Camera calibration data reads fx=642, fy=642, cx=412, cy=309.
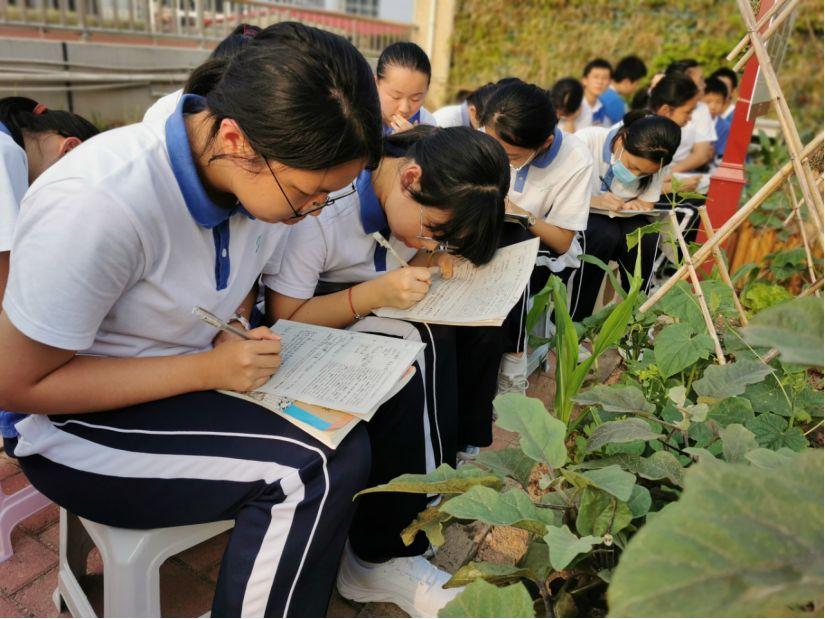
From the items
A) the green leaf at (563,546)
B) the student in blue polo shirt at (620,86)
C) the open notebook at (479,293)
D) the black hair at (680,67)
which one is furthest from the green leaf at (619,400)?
the student in blue polo shirt at (620,86)

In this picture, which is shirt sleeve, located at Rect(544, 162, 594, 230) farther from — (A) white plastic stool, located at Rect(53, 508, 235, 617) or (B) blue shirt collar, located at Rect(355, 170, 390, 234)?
(A) white plastic stool, located at Rect(53, 508, 235, 617)

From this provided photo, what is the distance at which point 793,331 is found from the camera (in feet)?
1.86

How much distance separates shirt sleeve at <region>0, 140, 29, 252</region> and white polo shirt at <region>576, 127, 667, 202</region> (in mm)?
2370

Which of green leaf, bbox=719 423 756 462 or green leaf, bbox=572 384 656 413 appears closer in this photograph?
green leaf, bbox=719 423 756 462

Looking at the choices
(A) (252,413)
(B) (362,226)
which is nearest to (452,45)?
(B) (362,226)

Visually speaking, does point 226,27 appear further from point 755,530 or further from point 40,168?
point 755,530

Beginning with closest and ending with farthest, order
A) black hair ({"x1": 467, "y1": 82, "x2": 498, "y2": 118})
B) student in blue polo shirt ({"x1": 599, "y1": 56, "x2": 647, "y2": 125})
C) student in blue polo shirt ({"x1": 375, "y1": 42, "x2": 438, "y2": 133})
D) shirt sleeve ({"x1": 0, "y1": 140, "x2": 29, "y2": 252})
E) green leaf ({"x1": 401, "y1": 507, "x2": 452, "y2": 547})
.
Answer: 1. green leaf ({"x1": 401, "y1": 507, "x2": 452, "y2": 547})
2. shirt sleeve ({"x1": 0, "y1": 140, "x2": 29, "y2": 252})
3. black hair ({"x1": 467, "y1": 82, "x2": 498, "y2": 118})
4. student in blue polo shirt ({"x1": 375, "y1": 42, "x2": 438, "y2": 133})
5. student in blue polo shirt ({"x1": 599, "y1": 56, "x2": 647, "y2": 125})

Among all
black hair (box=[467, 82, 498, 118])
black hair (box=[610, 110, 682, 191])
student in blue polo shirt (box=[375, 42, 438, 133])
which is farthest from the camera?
black hair (box=[610, 110, 682, 191])

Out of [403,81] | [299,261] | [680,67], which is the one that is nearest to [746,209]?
[299,261]

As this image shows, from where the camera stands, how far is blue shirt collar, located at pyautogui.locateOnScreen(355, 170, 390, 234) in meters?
1.70

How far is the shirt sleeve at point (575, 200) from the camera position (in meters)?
2.60

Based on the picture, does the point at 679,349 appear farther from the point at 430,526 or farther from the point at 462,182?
the point at 430,526

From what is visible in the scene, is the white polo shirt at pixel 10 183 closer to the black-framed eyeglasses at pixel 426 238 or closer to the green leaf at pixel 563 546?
the black-framed eyeglasses at pixel 426 238

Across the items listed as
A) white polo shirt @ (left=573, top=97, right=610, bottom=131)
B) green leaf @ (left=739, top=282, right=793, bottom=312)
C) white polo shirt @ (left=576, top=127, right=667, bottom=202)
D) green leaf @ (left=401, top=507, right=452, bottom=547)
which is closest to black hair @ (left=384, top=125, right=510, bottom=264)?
green leaf @ (left=401, top=507, right=452, bottom=547)
